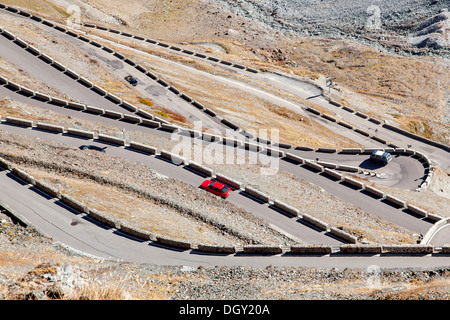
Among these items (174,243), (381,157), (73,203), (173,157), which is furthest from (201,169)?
(381,157)

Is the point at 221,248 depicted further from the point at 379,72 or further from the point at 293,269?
the point at 379,72

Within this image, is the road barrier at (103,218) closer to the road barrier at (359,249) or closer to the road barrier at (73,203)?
the road barrier at (73,203)

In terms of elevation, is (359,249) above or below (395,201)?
below

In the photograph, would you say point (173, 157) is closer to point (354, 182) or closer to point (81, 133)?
point (81, 133)

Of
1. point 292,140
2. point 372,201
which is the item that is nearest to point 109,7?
point 292,140

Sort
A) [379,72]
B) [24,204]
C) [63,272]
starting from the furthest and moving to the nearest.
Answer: [379,72] → [24,204] → [63,272]
